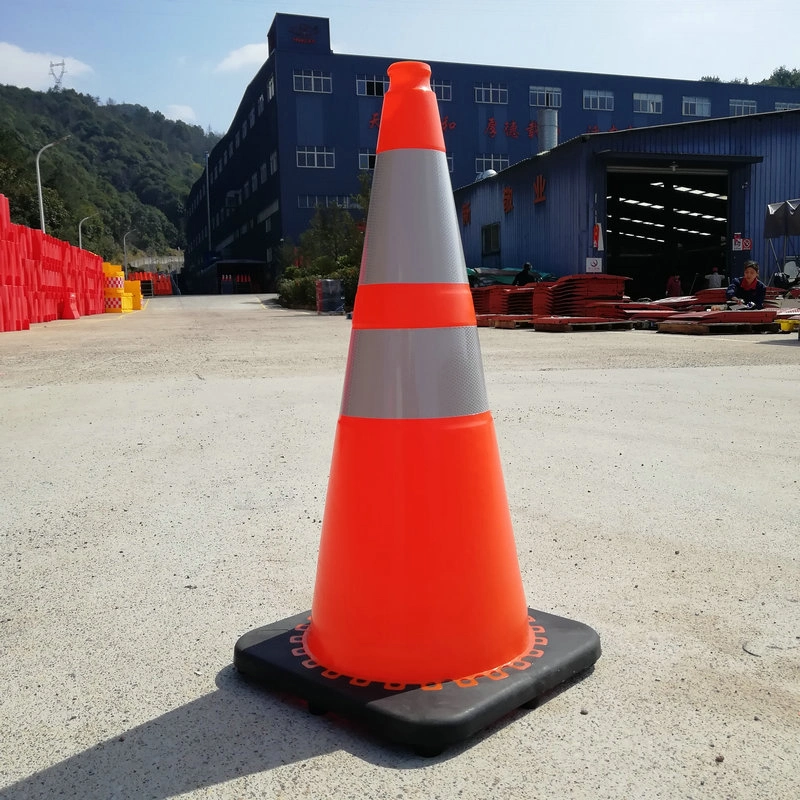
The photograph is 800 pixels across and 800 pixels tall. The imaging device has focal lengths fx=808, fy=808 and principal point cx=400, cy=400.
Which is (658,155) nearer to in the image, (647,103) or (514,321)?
(514,321)

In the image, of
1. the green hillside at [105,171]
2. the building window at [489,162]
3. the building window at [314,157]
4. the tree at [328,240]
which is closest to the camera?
the tree at [328,240]

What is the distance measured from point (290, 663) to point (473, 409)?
0.84 m

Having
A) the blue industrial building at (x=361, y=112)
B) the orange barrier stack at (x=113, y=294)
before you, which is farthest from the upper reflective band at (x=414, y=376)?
the blue industrial building at (x=361, y=112)

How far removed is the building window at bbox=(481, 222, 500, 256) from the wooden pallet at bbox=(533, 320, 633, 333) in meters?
13.0

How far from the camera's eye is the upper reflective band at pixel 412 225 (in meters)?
2.25

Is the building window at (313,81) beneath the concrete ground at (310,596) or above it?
above

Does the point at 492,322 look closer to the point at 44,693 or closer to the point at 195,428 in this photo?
the point at 195,428

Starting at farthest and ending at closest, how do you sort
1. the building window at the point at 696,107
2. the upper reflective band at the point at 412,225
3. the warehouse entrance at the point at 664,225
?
the building window at the point at 696,107
the warehouse entrance at the point at 664,225
the upper reflective band at the point at 412,225

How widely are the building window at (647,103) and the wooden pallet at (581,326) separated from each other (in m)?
55.1

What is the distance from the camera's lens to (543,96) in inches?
2479

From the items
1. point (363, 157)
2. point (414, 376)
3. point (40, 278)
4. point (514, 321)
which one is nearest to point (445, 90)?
point (363, 157)

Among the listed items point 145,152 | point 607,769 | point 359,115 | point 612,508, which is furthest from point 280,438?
point 145,152

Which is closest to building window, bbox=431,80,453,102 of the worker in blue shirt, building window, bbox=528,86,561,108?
Result: building window, bbox=528,86,561,108

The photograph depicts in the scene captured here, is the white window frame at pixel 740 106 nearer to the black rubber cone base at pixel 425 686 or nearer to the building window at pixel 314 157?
the building window at pixel 314 157
